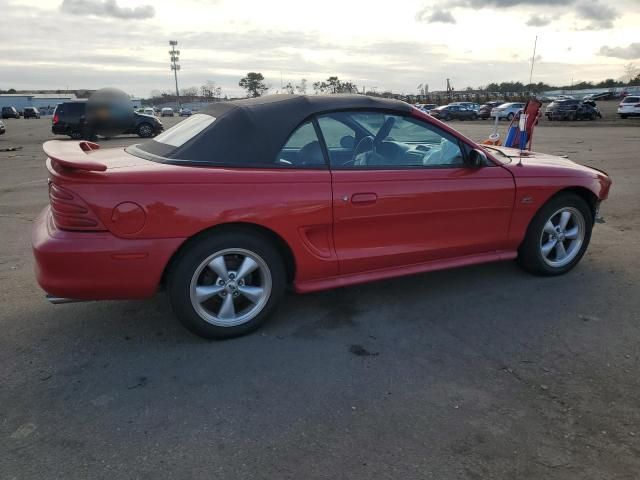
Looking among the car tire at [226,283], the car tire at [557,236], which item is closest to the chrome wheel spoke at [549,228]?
the car tire at [557,236]

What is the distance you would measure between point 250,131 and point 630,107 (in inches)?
1494

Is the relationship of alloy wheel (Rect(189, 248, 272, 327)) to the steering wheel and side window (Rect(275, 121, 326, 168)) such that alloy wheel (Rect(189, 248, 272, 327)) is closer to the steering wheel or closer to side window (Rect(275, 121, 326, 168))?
side window (Rect(275, 121, 326, 168))

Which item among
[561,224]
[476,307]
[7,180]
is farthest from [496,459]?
[7,180]

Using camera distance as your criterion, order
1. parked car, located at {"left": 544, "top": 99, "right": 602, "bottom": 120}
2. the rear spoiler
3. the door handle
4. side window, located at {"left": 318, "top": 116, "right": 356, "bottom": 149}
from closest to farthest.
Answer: the rear spoiler < the door handle < side window, located at {"left": 318, "top": 116, "right": 356, "bottom": 149} < parked car, located at {"left": 544, "top": 99, "right": 602, "bottom": 120}

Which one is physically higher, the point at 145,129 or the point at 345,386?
the point at 345,386

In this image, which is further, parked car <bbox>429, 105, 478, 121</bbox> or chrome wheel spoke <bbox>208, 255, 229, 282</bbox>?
parked car <bbox>429, 105, 478, 121</bbox>

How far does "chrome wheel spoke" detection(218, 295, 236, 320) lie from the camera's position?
3.33m

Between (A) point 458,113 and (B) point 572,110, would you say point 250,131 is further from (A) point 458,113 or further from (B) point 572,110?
(A) point 458,113

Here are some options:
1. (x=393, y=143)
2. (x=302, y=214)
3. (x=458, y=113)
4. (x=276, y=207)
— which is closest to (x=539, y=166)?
(x=393, y=143)

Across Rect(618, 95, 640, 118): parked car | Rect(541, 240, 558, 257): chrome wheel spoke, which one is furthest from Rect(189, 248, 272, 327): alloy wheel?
Rect(618, 95, 640, 118): parked car

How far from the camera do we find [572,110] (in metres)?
34.9

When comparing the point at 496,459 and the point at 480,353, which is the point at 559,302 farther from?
the point at 496,459

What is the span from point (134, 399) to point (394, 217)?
2.08 metres

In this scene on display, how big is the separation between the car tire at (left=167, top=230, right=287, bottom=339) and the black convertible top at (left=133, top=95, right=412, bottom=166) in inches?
20.6
